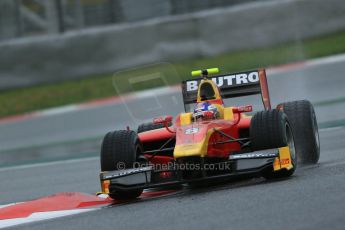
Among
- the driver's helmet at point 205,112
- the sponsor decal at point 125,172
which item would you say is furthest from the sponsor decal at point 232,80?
the sponsor decal at point 125,172

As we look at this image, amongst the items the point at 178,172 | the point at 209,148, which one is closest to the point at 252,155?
the point at 209,148

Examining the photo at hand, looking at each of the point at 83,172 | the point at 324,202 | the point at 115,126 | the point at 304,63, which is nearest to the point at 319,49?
the point at 304,63

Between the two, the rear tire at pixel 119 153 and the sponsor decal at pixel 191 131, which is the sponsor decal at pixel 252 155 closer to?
the sponsor decal at pixel 191 131

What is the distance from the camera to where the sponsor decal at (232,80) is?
10.2 m

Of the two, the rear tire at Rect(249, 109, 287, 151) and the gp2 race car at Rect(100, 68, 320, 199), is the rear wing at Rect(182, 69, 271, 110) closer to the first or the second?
the gp2 race car at Rect(100, 68, 320, 199)

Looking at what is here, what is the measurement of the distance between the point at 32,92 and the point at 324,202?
13229 millimetres

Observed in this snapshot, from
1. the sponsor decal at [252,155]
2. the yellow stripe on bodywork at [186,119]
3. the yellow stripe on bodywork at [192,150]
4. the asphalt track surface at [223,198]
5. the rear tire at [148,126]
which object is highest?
the yellow stripe on bodywork at [186,119]

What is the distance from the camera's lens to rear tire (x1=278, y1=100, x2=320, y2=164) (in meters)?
9.63

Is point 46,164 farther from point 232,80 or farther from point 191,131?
point 191,131

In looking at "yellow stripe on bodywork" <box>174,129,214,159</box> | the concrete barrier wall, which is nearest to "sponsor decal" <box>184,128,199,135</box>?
"yellow stripe on bodywork" <box>174,129,214,159</box>

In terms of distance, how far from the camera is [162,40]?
19.7 metres

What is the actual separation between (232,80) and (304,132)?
1148 millimetres

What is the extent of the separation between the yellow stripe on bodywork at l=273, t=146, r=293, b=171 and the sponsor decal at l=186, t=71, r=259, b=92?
1.89 meters

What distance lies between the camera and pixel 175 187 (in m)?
9.32
